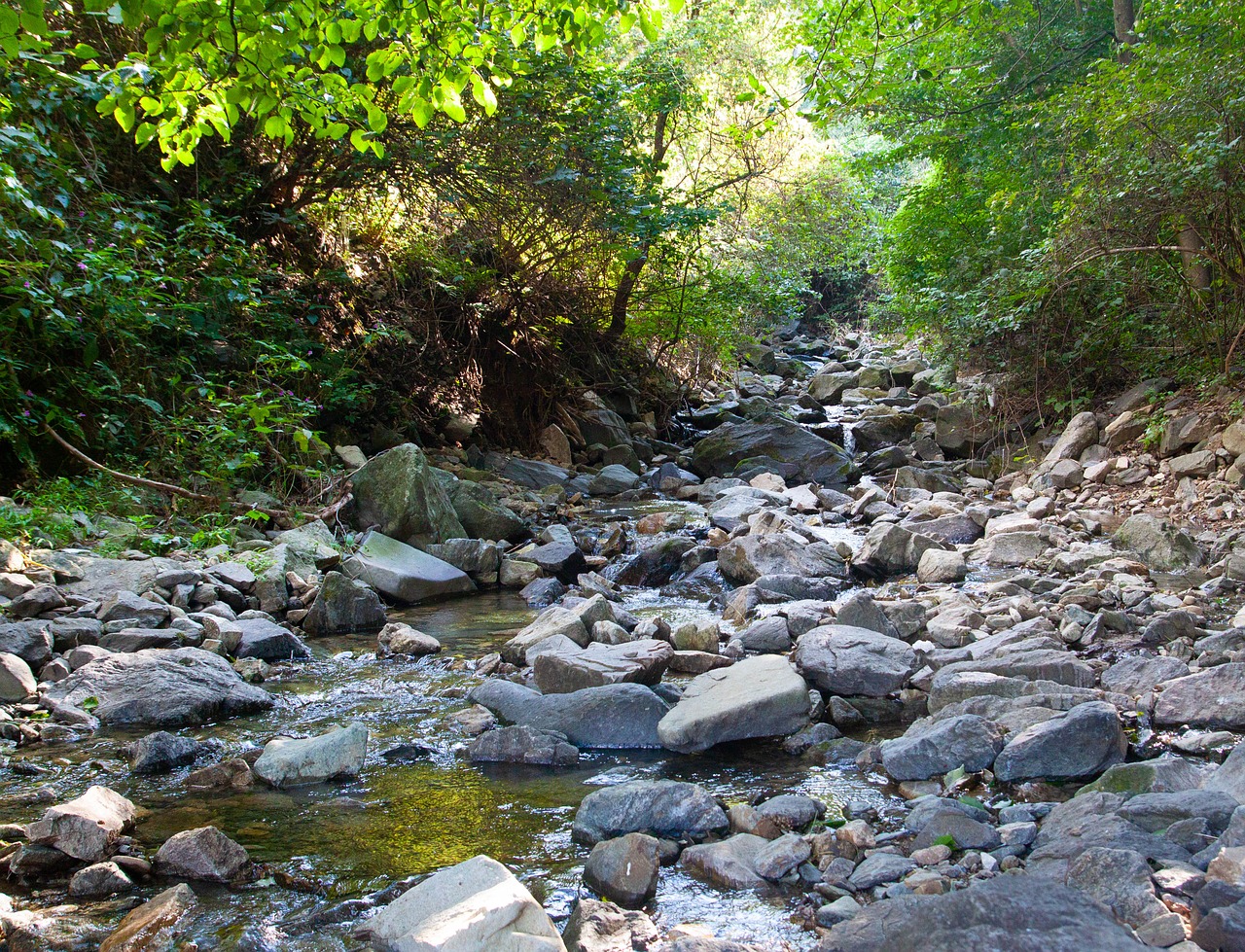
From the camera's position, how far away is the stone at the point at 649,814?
2.84m

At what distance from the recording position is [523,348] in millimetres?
12086

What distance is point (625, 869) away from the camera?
2.47 m

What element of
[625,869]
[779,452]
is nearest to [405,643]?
[625,869]

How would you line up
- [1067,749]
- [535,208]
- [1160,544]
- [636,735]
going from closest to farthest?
[1067,749]
[636,735]
[1160,544]
[535,208]

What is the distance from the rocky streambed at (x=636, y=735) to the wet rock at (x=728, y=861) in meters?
0.01

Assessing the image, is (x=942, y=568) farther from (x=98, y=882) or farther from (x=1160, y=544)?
(x=98, y=882)

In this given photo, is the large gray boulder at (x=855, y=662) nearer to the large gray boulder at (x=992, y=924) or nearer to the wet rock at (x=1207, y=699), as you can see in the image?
the wet rock at (x=1207, y=699)

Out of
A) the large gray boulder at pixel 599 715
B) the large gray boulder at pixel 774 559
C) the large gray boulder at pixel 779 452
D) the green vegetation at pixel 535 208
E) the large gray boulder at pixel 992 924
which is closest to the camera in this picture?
the large gray boulder at pixel 992 924

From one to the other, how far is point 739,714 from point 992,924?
1797 mm

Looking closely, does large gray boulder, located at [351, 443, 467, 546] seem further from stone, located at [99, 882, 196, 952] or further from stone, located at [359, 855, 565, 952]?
A: stone, located at [359, 855, 565, 952]

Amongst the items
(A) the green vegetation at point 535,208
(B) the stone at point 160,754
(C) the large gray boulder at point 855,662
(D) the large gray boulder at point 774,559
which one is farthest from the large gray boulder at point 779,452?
(B) the stone at point 160,754

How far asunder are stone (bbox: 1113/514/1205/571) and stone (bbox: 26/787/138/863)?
645 centimetres

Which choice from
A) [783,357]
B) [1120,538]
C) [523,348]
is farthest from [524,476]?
[783,357]

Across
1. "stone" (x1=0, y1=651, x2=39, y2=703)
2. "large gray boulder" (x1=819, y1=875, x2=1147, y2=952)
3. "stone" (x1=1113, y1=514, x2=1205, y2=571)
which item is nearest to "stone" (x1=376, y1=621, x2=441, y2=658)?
"stone" (x1=0, y1=651, x2=39, y2=703)
